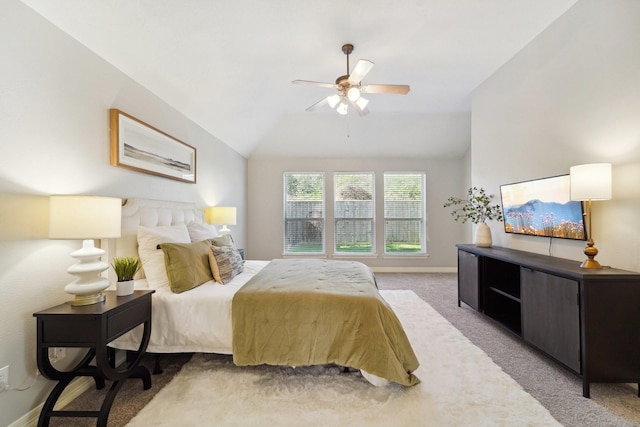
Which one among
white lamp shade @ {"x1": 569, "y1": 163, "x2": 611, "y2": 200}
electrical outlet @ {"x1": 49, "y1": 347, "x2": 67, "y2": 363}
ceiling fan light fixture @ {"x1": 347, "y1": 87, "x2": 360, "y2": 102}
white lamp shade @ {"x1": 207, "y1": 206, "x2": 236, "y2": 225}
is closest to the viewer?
electrical outlet @ {"x1": 49, "y1": 347, "x2": 67, "y2": 363}

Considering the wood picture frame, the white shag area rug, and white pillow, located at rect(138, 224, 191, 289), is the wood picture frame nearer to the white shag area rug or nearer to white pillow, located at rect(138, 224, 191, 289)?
white pillow, located at rect(138, 224, 191, 289)

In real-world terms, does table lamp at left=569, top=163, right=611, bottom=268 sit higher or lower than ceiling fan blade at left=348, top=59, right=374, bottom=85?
lower

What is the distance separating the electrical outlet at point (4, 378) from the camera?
1464mm

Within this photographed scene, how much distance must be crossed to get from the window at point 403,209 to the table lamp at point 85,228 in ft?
16.4

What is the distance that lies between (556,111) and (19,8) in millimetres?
4164

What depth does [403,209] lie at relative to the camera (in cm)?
588

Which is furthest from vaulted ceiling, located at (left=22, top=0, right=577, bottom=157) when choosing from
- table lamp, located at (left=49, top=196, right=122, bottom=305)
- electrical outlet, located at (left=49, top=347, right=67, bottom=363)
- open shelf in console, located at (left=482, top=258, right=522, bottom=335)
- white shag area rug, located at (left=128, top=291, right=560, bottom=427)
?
white shag area rug, located at (left=128, top=291, right=560, bottom=427)

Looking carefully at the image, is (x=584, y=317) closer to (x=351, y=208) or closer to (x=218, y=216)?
(x=218, y=216)

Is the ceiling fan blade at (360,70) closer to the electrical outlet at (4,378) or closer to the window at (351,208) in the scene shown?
the electrical outlet at (4,378)

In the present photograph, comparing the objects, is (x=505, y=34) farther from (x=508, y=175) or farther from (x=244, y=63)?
(x=244, y=63)

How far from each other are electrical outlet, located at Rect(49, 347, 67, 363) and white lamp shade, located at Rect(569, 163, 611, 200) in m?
3.76

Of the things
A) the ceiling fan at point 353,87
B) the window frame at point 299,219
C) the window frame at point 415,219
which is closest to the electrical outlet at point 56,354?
the ceiling fan at point 353,87

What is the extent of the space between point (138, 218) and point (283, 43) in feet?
7.13

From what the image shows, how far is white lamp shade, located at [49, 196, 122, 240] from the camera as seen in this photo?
157 cm
